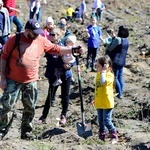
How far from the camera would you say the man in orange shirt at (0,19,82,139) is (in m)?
7.30

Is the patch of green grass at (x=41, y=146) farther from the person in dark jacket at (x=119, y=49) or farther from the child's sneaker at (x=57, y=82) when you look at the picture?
the person in dark jacket at (x=119, y=49)

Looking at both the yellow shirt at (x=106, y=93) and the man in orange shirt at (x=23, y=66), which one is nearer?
the man in orange shirt at (x=23, y=66)

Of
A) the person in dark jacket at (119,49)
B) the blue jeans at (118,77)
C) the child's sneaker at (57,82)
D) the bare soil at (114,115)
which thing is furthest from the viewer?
the blue jeans at (118,77)

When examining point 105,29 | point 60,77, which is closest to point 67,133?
point 60,77

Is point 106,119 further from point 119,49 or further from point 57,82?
point 119,49

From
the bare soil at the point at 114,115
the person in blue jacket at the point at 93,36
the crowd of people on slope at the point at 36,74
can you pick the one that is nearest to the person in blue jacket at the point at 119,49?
the bare soil at the point at 114,115

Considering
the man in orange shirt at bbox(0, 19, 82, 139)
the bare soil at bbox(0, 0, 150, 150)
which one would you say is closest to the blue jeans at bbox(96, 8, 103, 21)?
the bare soil at bbox(0, 0, 150, 150)

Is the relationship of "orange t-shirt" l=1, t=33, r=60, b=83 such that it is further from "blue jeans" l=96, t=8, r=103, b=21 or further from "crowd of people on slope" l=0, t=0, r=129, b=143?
"blue jeans" l=96, t=8, r=103, b=21

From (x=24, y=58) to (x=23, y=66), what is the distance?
0.38ft

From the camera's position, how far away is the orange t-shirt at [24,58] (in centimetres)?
730

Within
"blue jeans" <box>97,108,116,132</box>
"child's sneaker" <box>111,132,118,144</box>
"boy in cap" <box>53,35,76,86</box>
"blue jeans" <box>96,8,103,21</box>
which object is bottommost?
"child's sneaker" <box>111,132,118,144</box>

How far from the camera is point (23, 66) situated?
734cm

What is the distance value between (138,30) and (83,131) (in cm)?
1188

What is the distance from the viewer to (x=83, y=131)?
8531 millimetres
